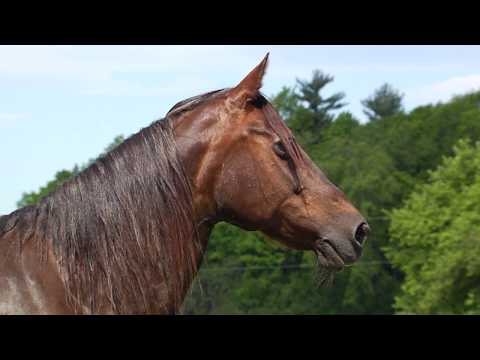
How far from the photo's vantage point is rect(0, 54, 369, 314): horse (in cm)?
409

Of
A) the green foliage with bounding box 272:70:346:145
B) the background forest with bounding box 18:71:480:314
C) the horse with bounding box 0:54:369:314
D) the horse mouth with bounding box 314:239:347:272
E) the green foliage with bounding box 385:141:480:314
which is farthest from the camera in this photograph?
the green foliage with bounding box 272:70:346:145

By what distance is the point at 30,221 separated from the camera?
4.18 metres

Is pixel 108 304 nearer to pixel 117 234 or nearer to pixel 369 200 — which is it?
pixel 117 234

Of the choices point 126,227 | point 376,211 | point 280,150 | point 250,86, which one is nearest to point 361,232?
point 280,150

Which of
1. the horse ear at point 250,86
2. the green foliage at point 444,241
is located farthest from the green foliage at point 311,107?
the horse ear at point 250,86

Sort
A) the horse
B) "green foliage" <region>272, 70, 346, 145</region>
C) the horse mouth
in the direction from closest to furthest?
the horse
the horse mouth
"green foliage" <region>272, 70, 346, 145</region>

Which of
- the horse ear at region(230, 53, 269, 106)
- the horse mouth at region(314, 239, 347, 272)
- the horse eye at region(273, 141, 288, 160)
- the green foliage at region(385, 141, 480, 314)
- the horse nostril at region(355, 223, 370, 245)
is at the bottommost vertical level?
the green foliage at region(385, 141, 480, 314)

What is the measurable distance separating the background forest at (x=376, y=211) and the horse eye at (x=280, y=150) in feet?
160

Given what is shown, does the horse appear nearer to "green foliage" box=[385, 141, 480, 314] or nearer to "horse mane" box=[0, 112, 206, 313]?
"horse mane" box=[0, 112, 206, 313]

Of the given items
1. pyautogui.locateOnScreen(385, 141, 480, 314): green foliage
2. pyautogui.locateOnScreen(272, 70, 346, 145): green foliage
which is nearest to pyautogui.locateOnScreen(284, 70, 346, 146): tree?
pyautogui.locateOnScreen(272, 70, 346, 145): green foliage

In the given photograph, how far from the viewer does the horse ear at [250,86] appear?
14.8 ft

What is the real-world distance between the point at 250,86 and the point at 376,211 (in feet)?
211

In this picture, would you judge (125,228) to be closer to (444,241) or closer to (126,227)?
(126,227)
